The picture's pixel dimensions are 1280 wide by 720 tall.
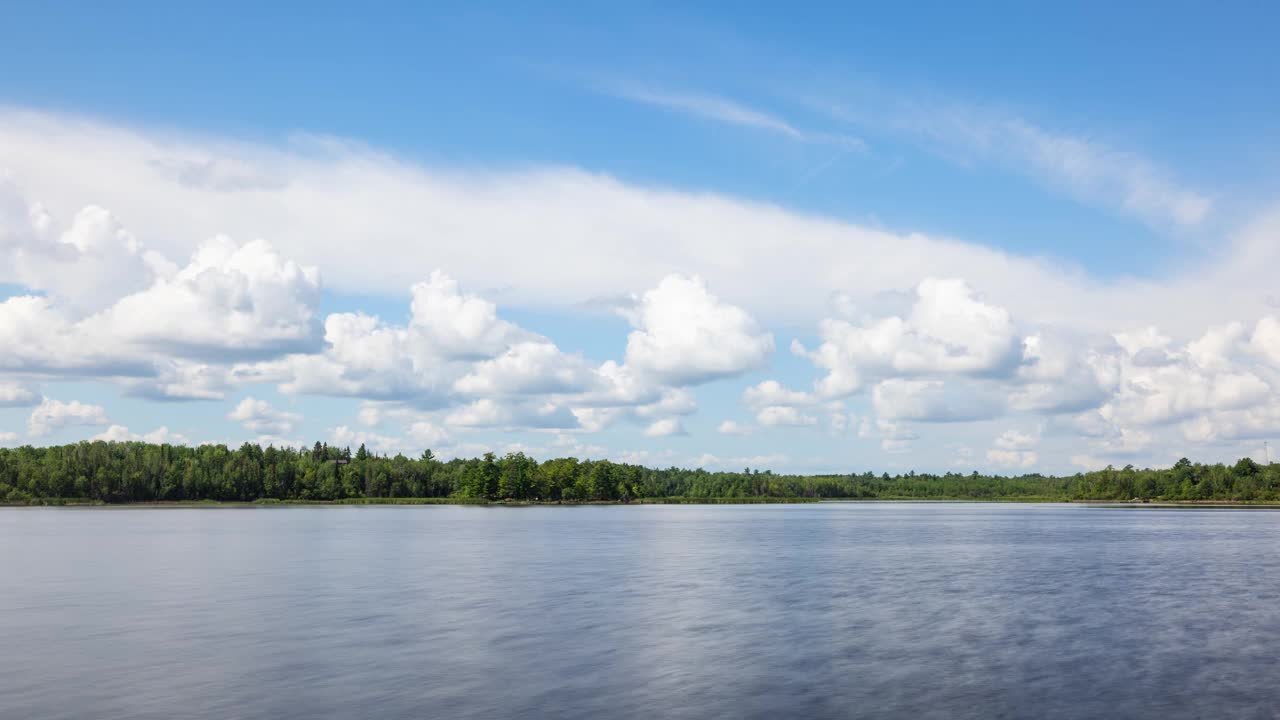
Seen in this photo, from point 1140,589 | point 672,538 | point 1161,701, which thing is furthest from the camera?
point 672,538

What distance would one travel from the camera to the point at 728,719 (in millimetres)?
27734

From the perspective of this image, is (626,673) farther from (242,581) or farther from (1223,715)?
(242,581)

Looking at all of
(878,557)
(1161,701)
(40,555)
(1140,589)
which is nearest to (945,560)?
(878,557)

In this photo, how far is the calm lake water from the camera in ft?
98.5

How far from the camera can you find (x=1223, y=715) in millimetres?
28391

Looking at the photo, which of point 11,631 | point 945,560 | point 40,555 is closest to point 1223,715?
point 11,631

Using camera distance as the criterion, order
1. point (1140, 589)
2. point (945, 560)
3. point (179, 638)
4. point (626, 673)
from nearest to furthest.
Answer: point (626, 673), point (179, 638), point (1140, 589), point (945, 560)

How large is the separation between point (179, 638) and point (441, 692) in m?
16.0

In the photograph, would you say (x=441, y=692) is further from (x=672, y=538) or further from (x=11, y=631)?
(x=672, y=538)

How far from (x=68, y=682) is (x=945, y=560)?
221ft

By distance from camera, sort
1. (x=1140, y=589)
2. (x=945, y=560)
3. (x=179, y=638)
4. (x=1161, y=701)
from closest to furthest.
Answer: (x=1161, y=701) → (x=179, y=638) → (x=1140, y=589) → (x=945, y=560)

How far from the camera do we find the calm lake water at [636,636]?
3003 centimetres

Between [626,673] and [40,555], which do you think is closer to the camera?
[626,673]

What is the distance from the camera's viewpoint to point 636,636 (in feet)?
138
